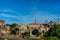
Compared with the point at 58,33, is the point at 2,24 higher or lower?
higher

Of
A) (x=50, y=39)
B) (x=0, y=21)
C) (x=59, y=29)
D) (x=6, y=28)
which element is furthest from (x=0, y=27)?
(x=50, y=39)

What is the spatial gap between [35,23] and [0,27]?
3468 cm

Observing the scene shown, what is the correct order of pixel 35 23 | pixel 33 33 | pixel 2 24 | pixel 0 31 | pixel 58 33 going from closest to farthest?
pixel 58 33
pixel 33 33
pixel 0 31
pixel 2 24
pixel 35 23

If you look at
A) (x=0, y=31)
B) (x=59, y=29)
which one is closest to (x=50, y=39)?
(x=59, y=29)

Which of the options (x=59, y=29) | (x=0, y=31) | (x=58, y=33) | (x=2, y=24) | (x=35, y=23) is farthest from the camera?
(x=35, y=23)

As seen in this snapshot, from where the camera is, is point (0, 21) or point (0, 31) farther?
point (0, 21)

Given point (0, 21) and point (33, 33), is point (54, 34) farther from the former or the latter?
point (0, 21)

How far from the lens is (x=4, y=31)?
14138 cm

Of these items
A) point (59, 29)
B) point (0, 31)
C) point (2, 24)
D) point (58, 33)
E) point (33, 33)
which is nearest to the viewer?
point (58, 33)

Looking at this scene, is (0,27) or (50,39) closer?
(50,39)

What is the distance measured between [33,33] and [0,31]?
2501 cm

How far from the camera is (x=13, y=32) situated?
128 m

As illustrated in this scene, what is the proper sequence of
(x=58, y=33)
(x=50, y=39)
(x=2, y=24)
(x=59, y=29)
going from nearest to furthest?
(x=50, y=39) < (x=58, y=33) < (x=59, y=29) < (x=2, y=24)

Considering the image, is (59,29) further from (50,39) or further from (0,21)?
(0,21)
